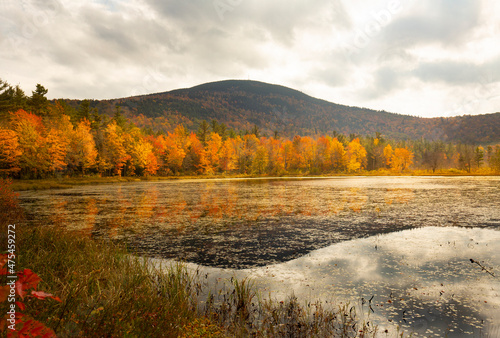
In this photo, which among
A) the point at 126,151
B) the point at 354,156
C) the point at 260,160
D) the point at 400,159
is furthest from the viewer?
the point at 400,159

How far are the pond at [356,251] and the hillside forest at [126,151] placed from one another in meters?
34.9

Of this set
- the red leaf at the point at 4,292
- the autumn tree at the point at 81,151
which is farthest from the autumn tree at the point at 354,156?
the red leaf at the point at 4,292

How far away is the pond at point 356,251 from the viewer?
205 inches

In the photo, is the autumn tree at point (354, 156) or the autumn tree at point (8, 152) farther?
the autumn tree at point (354, 156)

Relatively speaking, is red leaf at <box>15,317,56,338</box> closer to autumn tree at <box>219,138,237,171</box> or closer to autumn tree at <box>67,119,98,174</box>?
autumn tree at <box>67,119,98,174</box>

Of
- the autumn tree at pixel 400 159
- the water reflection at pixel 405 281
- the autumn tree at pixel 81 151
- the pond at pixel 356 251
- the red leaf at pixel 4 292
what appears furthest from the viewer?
the autumn tree at pixel 400 159

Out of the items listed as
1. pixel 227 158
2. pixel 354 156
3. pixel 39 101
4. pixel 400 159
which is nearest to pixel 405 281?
pixel 39 101

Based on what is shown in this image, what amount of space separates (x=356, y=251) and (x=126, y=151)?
59.5 metres

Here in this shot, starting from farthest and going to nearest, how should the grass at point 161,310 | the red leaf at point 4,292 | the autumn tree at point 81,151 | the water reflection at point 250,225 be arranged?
1. the autumn tree at point 81,151
2. the water reflection at point 250,225
3. the grass at point 161,310
4. the red leaf at point 4,292

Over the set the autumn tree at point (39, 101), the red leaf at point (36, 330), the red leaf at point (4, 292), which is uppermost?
the autumn tree at point (39, 101)

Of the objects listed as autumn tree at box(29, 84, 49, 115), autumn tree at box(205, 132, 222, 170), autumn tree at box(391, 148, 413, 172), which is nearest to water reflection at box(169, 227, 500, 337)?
autumn tree at box(29, 84, 49, 115)

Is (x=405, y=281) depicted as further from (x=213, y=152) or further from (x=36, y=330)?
(x=213, y=152)

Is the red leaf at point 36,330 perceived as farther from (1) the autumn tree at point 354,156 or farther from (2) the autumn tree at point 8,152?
(1) the autumn tree at point 354,156

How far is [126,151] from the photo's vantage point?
5950cm
